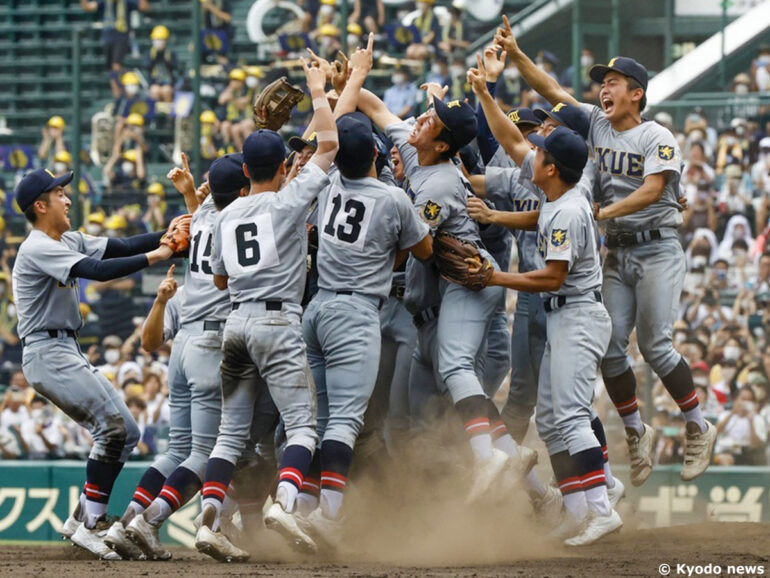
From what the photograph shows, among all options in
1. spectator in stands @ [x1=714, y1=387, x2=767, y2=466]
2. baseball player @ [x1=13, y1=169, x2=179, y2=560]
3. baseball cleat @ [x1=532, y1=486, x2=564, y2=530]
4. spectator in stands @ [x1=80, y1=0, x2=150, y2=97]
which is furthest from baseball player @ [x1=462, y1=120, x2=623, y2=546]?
spectator in stands @ [x1=80, y1=0, x2=150, y2=97]

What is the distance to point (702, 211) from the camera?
1206cm

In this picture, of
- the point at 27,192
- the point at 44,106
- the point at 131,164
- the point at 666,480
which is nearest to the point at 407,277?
the point at 27,192

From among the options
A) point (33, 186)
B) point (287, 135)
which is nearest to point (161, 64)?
point (287, 135)

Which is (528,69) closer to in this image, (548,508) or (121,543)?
(548,508)

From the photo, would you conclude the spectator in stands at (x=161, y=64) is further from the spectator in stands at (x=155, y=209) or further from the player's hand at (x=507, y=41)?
the player's hand at (x=507, y=41)

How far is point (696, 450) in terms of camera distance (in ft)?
25.1

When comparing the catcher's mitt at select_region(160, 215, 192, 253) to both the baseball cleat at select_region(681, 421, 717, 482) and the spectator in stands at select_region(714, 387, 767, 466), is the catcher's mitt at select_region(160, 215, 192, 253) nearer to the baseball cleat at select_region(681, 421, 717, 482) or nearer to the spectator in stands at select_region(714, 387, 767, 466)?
the baseball cleat at select_region(681, 421, 717, 482)

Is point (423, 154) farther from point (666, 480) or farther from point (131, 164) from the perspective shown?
point (131, 164)

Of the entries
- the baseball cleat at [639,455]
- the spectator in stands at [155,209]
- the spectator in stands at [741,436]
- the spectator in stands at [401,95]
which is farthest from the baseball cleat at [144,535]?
the spectator in stands at [155,209]

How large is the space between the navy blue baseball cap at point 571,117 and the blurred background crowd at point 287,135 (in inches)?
148

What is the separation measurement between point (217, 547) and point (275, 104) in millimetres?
2556

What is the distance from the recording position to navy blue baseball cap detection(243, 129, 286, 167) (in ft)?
21.7

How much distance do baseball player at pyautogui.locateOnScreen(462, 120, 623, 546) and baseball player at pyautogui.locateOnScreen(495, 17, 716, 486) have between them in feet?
1.23

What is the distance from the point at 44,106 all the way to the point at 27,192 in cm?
1188
